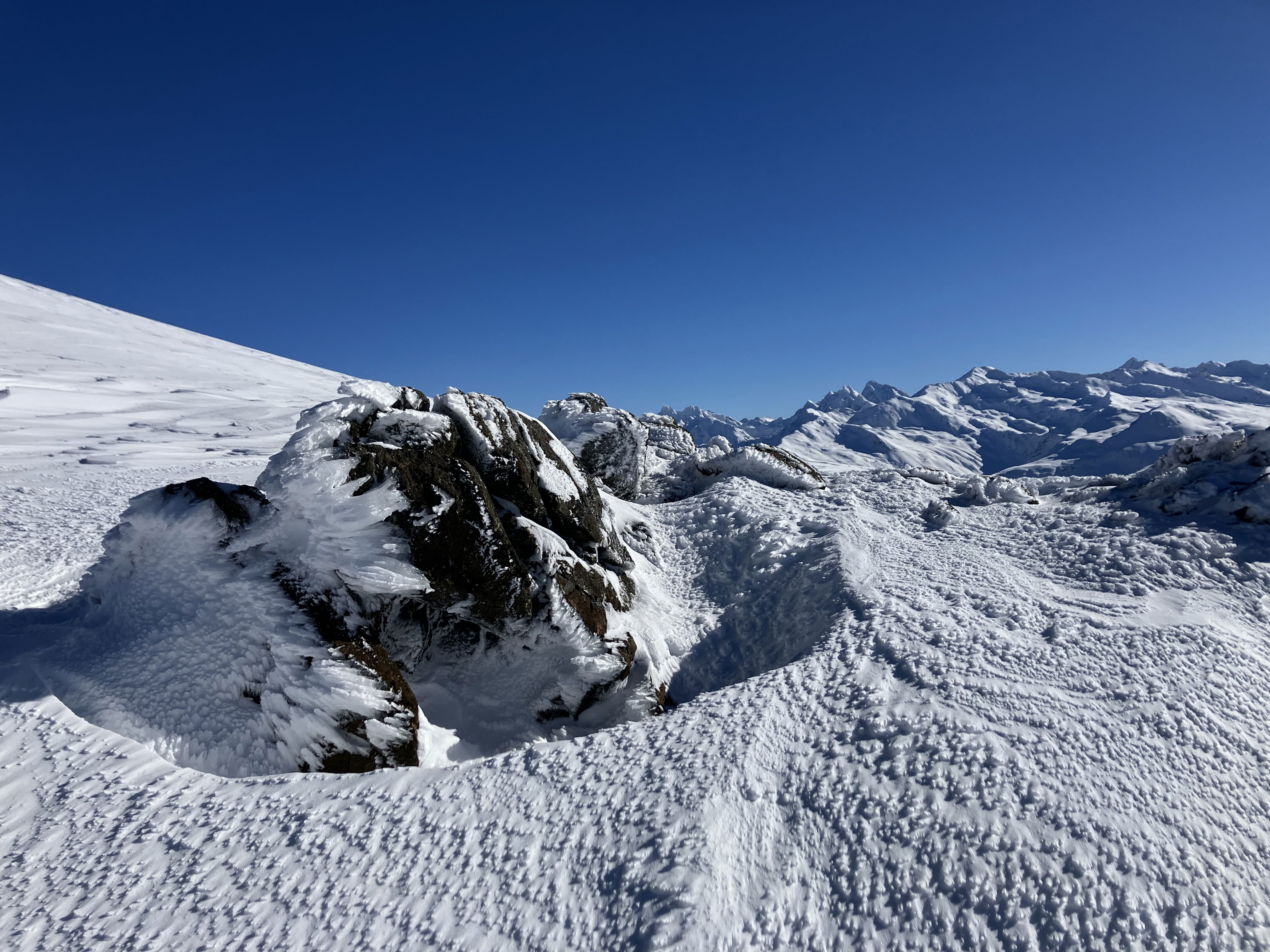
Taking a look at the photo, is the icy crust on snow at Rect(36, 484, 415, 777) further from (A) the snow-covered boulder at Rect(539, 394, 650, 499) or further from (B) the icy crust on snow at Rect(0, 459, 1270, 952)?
(A) the snow-covered boulder at Rect(539, 394, 650, 499)

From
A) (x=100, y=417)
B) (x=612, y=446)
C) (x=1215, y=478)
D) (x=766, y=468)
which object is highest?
(x=100, y=417)

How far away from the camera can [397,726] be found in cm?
769

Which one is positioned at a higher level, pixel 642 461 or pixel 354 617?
pixel 642 461

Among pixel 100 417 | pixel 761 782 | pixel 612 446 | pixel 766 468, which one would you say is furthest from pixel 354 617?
pixel 100 417

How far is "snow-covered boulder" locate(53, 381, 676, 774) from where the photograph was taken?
24.6 feet

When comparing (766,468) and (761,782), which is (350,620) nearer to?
(761,782)

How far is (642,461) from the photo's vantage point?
19.4 meters

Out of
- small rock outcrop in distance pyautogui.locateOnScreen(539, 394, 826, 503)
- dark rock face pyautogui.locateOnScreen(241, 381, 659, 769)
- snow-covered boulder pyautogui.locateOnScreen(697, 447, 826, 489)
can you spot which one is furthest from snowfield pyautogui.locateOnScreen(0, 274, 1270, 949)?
small rock outcrop in distance pyautogui.locateOnScreen(539, 394, 826, 503)

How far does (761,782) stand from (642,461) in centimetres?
1330

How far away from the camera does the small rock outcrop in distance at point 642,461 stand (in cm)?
1889

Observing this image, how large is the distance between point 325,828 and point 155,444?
95.9 ft

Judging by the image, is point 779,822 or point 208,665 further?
point 208,665

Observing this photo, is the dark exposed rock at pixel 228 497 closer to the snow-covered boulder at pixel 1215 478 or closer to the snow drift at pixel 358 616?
the snow drift at pixel 358 616

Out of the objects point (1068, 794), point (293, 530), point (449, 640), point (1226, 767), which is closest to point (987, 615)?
point (1226, 767)
